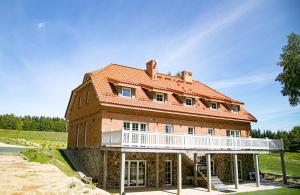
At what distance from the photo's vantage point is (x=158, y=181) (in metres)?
19.8

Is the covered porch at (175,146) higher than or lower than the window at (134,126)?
lower

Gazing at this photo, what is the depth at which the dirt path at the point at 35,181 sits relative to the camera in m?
12.0

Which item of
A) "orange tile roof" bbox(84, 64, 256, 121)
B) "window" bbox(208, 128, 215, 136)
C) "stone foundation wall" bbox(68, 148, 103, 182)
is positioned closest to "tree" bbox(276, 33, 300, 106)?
"orange tile roof" bbox(84, 64, 256, 121)

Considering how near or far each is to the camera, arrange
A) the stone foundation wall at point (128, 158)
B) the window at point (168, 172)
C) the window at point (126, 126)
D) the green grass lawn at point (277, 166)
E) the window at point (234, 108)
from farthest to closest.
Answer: the green grass lawn at point (277, 166) → the window at point (234, 108) → the window at point (168, 172) → the window at point (126, 126) → the stone foundation wall at point (128, 158)

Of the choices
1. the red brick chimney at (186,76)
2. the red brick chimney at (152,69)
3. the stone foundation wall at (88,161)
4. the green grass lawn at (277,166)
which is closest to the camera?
the stone foundation wall at (88,161)

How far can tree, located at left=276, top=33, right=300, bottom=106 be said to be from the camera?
2519 cm

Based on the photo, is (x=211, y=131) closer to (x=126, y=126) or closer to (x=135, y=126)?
(x=135, y=126)

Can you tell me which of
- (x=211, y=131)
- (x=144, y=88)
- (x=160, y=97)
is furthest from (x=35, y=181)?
(x=211, y=131)

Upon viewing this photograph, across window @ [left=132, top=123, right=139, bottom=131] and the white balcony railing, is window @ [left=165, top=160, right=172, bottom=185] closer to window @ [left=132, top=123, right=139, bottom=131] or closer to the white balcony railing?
window @ [left=132, top=123, right=139, bottom=131]

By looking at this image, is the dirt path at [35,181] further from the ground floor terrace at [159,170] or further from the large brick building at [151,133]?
the ground floor terrace at [159,170]

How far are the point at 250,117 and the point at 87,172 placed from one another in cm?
1893

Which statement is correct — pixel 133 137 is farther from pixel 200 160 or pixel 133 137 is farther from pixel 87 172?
pixel 200 160

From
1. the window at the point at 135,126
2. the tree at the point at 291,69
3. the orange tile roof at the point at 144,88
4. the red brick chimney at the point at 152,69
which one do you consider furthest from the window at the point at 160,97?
the tree at the point at 291,69

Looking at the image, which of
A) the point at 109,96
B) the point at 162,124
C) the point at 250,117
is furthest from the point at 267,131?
the point at 109,96
